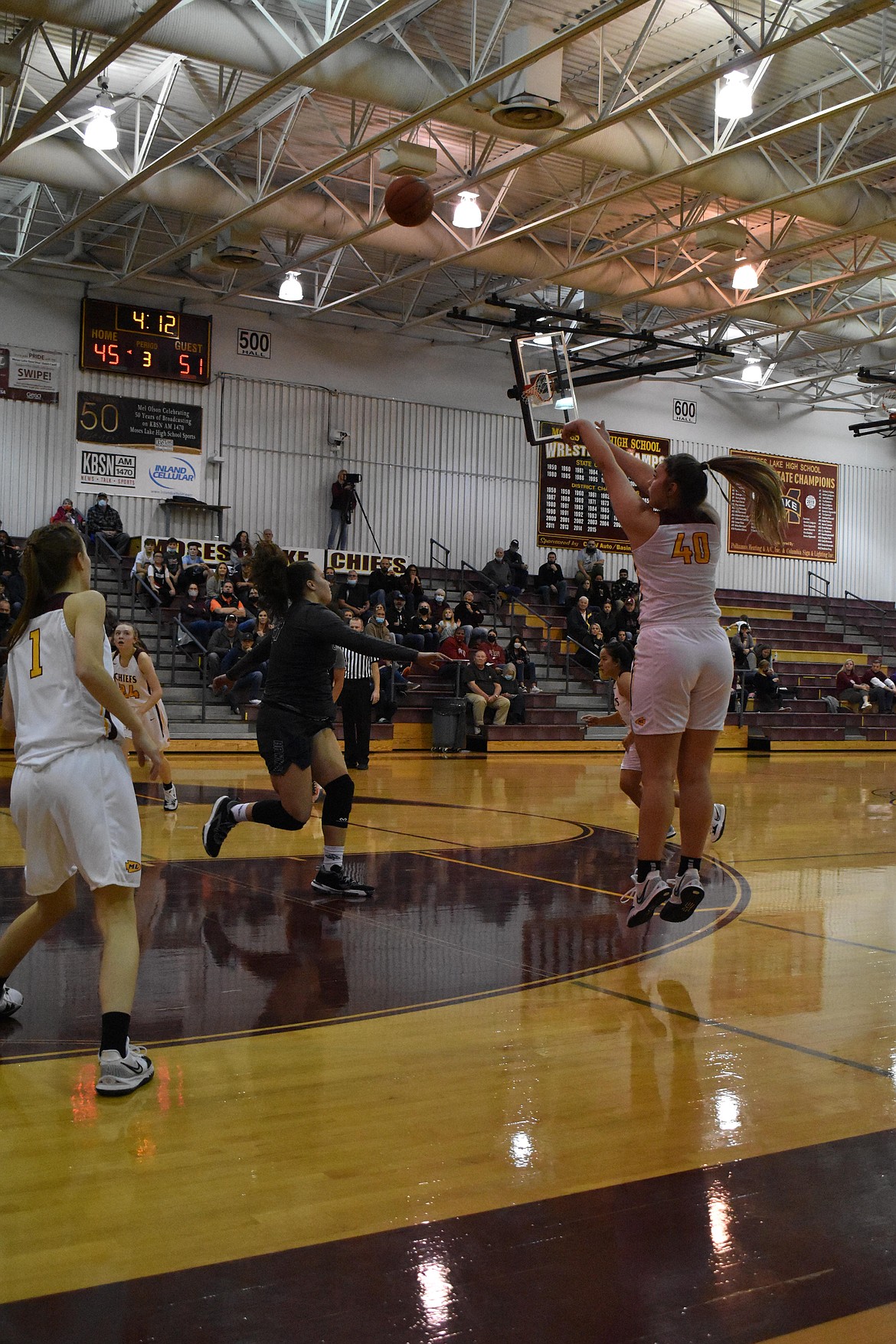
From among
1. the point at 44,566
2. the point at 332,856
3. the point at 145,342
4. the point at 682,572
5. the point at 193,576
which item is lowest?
the point at 332,856

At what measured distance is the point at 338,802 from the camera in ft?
22.2

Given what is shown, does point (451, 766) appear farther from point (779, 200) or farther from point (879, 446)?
point (879, 446)

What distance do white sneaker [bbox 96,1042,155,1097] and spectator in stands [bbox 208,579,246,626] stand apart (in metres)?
15.5

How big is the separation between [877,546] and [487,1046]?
3110 centimetres

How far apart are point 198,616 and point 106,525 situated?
3464 mm

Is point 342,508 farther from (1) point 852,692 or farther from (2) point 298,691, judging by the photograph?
(2) point 298,691

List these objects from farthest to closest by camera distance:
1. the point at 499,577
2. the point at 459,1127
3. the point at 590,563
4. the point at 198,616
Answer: the point at 590,563, the point at 499,577, the point at 198,616, the point at 459,1127

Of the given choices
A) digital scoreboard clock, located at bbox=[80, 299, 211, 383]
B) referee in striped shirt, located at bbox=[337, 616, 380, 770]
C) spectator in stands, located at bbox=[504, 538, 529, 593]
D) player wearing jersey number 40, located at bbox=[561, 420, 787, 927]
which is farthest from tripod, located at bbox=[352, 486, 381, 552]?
player wearing jersey number 40, located at bbox=[561, 420, 787, 927]

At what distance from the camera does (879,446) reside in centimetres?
3262

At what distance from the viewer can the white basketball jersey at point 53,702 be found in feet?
12.3

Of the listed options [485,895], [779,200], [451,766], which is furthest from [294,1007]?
[779,200]

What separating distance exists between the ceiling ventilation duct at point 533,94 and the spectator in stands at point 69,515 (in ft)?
33.8

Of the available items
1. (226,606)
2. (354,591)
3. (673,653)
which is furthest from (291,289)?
(673,653)

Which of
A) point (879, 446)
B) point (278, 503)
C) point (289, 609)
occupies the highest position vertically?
point (879, 446)
